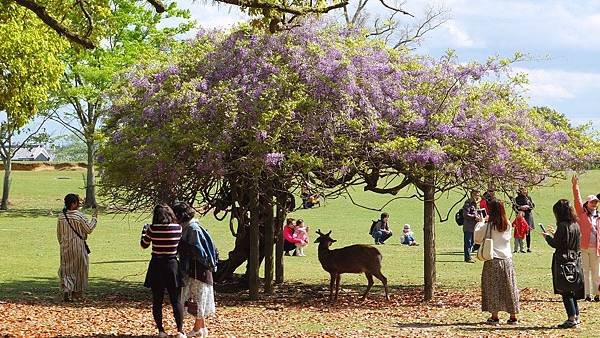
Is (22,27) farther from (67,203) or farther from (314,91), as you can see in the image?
(314,91)

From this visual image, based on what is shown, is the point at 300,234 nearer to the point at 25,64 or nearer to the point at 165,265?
the point at 25,64

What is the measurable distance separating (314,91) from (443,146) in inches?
88.0

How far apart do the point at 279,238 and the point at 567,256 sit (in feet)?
25.4

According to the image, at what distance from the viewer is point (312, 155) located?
51.0 ft

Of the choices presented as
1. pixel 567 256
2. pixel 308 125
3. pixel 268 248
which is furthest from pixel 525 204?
pixel 567 256

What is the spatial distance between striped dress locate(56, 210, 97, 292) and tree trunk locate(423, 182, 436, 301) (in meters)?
5.56

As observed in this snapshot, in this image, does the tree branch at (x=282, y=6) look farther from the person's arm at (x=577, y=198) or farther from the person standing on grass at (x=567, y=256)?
the person's arm at (x=577, y=198)

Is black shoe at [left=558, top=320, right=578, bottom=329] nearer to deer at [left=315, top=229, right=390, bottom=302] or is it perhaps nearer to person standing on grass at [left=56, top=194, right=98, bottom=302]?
deer at [left=315, top=229, right=390, bottom=302]

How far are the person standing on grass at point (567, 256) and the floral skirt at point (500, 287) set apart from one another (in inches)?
21.9

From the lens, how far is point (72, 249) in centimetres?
1658

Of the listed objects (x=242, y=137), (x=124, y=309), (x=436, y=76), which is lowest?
(x=124, y=309)

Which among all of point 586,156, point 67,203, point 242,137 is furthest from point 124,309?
point 586,156

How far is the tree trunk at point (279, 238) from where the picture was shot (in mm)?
17862

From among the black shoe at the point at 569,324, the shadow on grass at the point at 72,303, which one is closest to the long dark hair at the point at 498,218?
the black shoe at the point at 569,324
